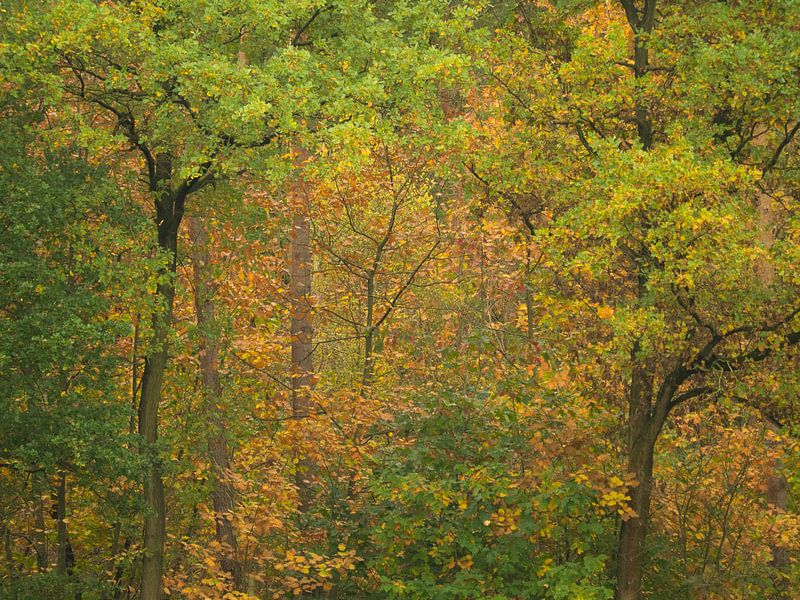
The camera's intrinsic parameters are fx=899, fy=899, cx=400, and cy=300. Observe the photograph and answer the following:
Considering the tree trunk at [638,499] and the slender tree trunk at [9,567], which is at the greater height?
the tree trunk at [638,499]

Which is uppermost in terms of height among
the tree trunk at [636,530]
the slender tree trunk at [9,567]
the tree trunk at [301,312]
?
the tree trunk at [301,312]

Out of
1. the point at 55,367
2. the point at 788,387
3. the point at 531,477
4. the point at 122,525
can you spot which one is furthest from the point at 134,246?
the point at 788,387

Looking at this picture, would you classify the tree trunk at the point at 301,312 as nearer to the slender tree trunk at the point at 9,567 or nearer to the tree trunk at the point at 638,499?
the slender tree trunk at the point at 9,567

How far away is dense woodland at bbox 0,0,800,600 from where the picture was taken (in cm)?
939

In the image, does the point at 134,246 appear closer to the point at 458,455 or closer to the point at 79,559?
the point at 458,455

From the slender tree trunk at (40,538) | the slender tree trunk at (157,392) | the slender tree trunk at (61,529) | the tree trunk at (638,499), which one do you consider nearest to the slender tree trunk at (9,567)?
the slender tree trunk at (40,538)

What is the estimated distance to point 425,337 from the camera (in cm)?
1421

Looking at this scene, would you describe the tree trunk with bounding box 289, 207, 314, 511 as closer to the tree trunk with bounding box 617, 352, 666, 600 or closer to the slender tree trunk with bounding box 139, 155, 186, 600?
the slender tree trunk with bounding box 139, 155, 186, 600

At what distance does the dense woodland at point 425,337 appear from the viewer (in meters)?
9.39

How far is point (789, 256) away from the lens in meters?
8.83

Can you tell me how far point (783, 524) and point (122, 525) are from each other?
8.70m

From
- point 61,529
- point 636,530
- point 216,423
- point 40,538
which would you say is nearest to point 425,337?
point 216,423

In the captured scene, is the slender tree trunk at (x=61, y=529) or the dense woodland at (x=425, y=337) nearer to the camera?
the dense woodland at (x=425, y=337)

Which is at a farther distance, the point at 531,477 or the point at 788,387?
the point at 531,477
